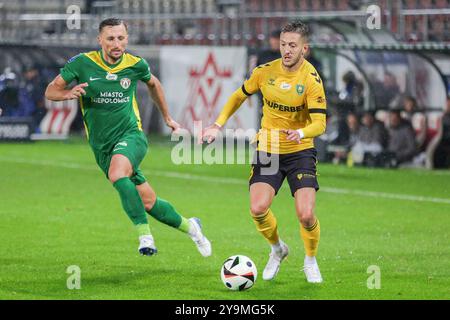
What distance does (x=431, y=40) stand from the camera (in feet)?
74.9

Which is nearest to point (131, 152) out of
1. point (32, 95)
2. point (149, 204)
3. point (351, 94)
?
point (149, 204)

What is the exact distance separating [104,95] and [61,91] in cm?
44

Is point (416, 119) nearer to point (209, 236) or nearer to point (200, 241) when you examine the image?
point (209, 236)

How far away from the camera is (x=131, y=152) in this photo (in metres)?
10.2

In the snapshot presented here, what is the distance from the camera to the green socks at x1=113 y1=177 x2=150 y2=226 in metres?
9.78

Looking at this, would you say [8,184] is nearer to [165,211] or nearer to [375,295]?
[165,211]

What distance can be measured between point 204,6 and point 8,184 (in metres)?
17.2

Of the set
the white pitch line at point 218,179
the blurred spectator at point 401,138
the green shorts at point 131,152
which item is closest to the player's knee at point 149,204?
the green shorts at point 131,152

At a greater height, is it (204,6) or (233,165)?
(204,6)

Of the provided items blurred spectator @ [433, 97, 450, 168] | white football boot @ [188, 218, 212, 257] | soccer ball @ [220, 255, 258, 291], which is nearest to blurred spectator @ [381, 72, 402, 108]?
blurred spectator @ [433, 97, 450, 168]

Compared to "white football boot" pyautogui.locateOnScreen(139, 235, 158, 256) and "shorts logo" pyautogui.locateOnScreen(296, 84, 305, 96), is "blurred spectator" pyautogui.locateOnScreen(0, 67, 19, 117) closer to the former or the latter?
"white football boot" pyautogui.locateOnScreen(139, 235, 158, 256)

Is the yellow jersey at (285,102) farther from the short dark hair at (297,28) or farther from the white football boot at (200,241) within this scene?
the white football boot at (200,241)

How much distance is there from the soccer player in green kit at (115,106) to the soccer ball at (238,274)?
4.18 ft
